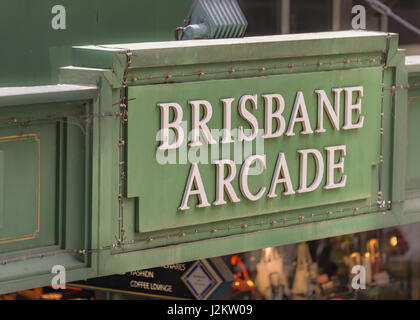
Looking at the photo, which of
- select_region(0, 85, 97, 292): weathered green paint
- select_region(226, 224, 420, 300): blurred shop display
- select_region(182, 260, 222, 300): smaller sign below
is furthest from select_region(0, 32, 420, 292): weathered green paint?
select_region(226, 224, 420, 300): blurred shop display

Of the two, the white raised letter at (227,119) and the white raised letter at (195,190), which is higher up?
the white raised letter at (227,119)

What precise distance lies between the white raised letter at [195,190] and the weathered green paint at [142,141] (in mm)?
94

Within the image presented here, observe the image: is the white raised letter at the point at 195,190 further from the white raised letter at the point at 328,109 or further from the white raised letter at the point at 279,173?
the white raised letter at the point at 328,109

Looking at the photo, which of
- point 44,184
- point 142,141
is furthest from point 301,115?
point 44,184

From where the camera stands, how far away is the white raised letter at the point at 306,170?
900cm

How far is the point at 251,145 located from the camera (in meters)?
8.67

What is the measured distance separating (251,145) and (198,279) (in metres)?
2.59

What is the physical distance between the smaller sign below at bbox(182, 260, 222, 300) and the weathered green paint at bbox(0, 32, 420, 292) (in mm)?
1888

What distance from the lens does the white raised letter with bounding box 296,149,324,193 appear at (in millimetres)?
9000

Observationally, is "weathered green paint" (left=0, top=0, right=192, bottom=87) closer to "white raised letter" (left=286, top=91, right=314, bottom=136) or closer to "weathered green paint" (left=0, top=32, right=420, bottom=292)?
"weathered green paint" (left=0, top=32, right=420, bottom=292)

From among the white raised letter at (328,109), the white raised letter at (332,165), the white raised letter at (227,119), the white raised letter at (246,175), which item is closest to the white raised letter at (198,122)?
the white raised letter at (227,119)

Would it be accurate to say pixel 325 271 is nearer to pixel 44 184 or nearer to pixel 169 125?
pixel 169 125

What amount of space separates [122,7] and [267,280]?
6.19 meters
